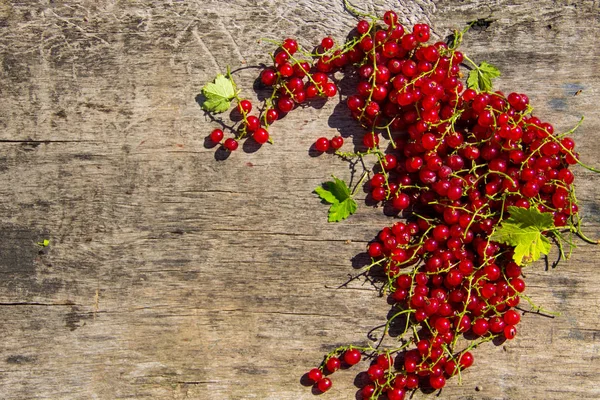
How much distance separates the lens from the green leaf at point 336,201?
167 cm

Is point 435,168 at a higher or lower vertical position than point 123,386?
higher

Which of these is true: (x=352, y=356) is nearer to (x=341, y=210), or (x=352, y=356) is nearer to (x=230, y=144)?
(x=341, y=210)

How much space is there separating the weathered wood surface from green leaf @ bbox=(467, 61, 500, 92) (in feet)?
0.19

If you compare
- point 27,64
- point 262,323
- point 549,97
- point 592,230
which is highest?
point 549,97

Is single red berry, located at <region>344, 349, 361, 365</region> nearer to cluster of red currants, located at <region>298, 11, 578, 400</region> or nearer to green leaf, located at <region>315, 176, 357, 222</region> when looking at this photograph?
cluster of red currants, located at <region>298, 11, 578, 400</region>

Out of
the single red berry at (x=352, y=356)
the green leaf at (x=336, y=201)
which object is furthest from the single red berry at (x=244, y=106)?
the single red berry at (x=352, y=356)

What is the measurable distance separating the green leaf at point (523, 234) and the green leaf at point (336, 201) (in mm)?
453

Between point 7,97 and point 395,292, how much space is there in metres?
1.46

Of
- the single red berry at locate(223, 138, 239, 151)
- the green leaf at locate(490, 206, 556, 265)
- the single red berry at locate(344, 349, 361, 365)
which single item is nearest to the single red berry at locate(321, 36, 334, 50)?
the single red berry at locate(223, 138, 239, 151)

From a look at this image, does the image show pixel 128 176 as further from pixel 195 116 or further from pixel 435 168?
pixel 435 168

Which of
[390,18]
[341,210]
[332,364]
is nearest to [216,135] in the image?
[341,210]

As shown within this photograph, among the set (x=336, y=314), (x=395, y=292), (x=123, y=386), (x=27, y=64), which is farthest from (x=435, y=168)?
(x=27, y=64)

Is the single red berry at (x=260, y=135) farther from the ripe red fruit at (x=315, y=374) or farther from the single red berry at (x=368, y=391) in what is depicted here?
the single red berry at (x=368, y=391)

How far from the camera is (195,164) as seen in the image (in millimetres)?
1692
